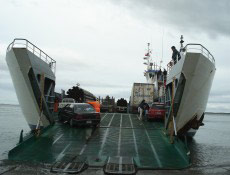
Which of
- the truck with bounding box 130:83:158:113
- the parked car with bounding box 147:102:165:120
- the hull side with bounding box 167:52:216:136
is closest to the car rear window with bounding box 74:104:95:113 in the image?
the parked car with bounding box 147:102:165:120

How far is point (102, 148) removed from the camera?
998 centimetres

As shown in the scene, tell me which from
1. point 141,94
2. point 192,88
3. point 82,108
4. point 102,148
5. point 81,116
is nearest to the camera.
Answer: point 102,148

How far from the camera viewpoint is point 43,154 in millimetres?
9094

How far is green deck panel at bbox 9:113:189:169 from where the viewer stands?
849cm

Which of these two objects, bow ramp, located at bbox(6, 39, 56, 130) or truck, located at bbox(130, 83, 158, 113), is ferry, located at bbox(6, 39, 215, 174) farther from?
truck, located at bbox(130, 83, 158, 113)

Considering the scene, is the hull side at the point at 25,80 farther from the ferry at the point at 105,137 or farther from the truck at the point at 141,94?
the truck at the point at 141,94

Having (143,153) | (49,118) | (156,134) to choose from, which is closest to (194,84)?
(156,134)

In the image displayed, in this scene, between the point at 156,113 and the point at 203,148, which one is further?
the point at 156,113

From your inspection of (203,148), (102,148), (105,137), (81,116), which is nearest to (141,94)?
(203,148)

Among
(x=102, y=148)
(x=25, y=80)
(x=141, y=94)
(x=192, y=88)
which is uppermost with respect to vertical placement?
(x=141, y=94)

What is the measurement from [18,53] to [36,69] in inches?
50.0

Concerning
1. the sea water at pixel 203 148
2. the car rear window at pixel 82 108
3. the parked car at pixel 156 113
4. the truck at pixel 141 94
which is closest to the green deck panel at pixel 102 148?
the sea water at pixel 203 148

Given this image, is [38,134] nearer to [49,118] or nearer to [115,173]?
[49,118]

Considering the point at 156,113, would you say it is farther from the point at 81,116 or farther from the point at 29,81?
the point at 29,81
